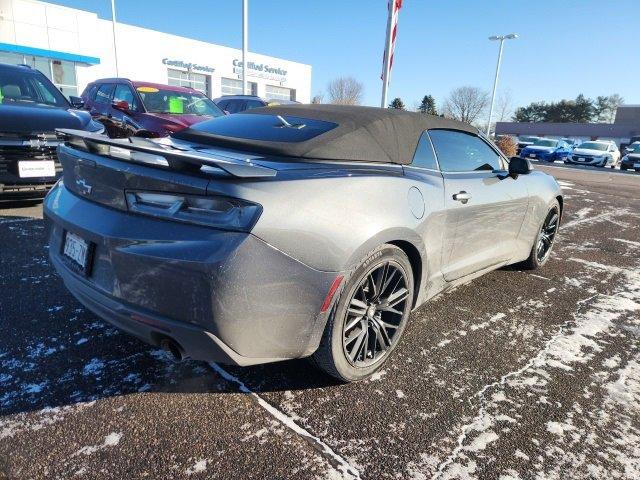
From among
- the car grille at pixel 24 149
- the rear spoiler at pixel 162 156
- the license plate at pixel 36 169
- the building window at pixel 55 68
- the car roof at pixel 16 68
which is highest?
the building window at pixel 55 68

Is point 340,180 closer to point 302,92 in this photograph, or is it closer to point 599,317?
point 599,317

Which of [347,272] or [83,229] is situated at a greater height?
[83,229]

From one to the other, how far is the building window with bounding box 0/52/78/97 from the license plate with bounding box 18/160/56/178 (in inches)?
1046

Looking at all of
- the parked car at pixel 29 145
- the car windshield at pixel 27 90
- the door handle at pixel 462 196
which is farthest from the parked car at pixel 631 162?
the car windshield at pixel 27 90

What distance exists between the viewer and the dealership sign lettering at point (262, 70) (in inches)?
1704

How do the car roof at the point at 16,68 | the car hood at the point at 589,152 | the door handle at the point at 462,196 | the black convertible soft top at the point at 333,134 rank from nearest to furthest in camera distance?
1. the black convertible soft top at the point at 333,134
2. the door handle at the point at 462,196
3. the car roof at the point at 16,68
4. the car hood at the point at 589,152

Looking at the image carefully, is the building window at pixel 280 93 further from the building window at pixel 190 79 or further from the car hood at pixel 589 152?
the car hood at pixel 589 152

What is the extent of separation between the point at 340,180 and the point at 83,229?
3.92 ft

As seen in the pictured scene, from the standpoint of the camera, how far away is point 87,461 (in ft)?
5.67

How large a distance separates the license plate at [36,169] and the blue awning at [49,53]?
91.6ft

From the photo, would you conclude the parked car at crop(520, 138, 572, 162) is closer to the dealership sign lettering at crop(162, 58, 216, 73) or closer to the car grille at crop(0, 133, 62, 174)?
the car grille at crop(0, 133, 62, 174)

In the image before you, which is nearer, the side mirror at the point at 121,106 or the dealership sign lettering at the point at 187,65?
the side mirror at the point at 121,106

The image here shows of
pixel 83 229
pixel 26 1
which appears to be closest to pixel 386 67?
pixel 83 229

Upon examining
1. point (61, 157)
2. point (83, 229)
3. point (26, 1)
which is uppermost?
point (26, 1)
